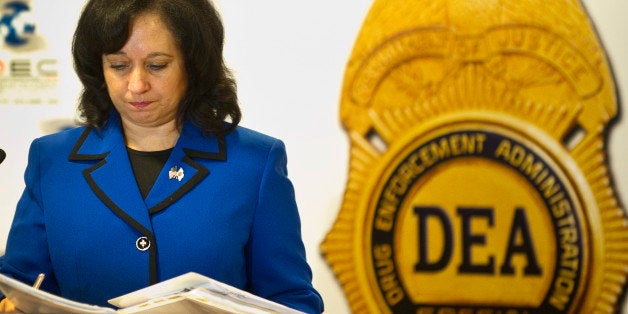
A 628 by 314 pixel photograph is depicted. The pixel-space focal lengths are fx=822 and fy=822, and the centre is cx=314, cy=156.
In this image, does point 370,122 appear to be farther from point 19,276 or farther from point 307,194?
point 19,276

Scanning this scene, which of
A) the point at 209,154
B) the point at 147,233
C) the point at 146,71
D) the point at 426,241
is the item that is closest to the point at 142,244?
the point at 147,233

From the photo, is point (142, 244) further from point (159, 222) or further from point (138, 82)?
point (138, 82)

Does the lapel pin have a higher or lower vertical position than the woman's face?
lower

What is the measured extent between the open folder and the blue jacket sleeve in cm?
24

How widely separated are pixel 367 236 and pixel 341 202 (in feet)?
0.51

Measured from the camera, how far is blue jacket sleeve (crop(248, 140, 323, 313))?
1.61 meters

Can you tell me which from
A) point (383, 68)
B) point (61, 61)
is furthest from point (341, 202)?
point (61, 61)

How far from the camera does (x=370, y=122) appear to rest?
280 centimetres

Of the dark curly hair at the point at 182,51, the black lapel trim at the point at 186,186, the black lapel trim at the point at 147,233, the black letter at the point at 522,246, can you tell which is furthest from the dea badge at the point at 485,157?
the black lapel trim at the point at 147,233

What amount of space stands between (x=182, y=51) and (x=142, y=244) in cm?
38

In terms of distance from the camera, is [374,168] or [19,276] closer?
[19,276]

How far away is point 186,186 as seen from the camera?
159 centimetres

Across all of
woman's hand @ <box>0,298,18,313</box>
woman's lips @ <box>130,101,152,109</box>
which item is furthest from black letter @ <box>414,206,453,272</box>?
woman's hand @ <box>0,298,18,313</box>

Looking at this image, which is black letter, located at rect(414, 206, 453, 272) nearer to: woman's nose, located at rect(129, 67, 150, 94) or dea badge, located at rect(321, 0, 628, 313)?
dea badge, located at rect(321, 0, 628, 313)
